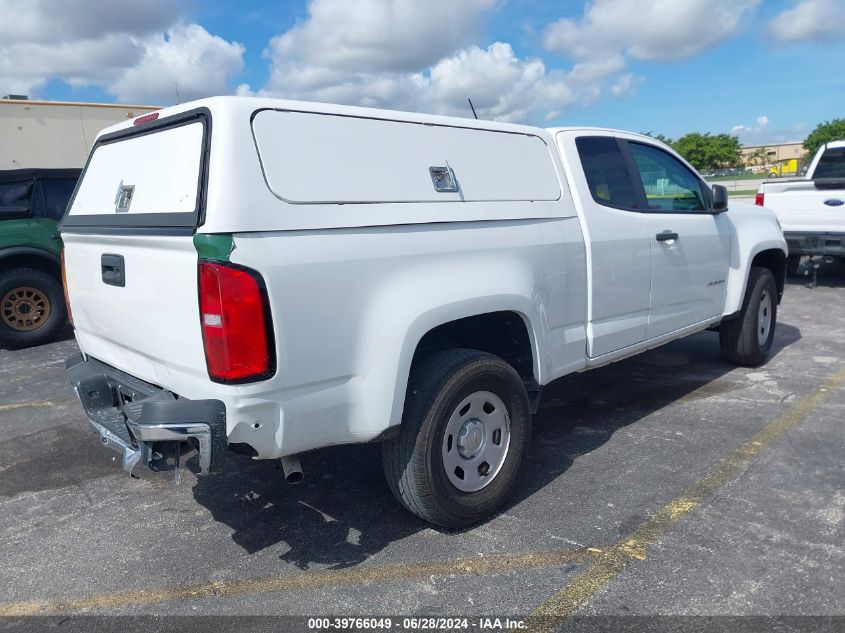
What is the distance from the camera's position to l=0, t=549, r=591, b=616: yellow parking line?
3.00m

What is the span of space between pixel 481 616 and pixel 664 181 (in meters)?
3.43

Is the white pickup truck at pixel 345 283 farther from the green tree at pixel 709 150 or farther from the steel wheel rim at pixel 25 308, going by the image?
the green tree at pixel 709 150

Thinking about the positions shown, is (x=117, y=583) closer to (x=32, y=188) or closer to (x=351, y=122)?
(x=351, y=122)

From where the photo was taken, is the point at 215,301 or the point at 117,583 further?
the point at 117,583

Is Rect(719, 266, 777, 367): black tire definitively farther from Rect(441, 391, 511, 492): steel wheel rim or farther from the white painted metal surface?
Rect(441, 391, 511, 492): steel wheel rim

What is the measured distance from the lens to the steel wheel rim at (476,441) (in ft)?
11.1


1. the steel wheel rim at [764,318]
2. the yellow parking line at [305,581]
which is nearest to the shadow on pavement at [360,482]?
the yellow parking line at [305,581]

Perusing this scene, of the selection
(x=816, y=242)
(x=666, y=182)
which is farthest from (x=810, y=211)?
(x=666, y=182)

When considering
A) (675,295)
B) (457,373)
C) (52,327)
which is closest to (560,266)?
(457,373)

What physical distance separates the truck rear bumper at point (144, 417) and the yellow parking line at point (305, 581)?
0.57 metres

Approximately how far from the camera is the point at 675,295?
16.1 feet

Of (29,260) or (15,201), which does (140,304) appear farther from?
(15,201)

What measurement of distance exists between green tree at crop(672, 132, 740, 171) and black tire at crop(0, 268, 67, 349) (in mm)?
67400

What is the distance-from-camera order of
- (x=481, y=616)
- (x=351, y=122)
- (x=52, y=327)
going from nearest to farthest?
(x=481, y=616) → (x=351, y=122) → (x=52, y=327)
